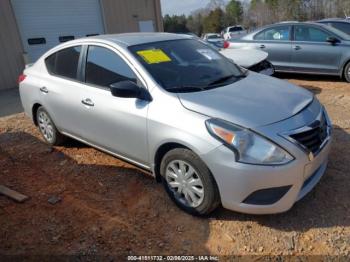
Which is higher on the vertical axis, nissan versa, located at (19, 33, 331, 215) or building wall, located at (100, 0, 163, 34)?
building wall, located at (100, 0, 163, 34)

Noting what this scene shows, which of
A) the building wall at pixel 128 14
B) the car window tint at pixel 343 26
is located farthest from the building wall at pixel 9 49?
the car window tint at pixel 343 26

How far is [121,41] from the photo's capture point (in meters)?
3.42

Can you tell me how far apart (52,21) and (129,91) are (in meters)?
9.04

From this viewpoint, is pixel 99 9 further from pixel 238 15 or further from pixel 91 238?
pixel 238 15

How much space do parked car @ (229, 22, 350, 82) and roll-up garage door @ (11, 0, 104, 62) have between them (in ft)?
19.8

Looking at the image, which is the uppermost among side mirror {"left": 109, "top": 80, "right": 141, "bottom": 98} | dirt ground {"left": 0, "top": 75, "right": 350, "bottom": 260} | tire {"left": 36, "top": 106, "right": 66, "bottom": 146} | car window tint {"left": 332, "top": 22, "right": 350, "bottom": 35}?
side mirror {"left": 109, "top": 80, "right": 141, "bottom": 98}

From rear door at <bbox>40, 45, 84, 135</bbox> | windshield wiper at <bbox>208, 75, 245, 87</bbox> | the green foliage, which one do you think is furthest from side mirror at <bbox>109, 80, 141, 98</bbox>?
the green foliage

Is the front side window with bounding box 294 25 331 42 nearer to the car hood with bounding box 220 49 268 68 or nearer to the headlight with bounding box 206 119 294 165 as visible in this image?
the car hood with bounding box 220 49 268 68

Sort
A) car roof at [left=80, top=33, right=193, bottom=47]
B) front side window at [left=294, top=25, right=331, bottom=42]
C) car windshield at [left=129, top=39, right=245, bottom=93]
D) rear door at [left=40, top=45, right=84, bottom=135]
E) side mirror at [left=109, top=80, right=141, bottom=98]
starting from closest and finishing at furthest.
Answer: side mirror at [left=109, top=80, right=141, bottom=98] → car windshield at [left=129, top=39, right=245, bottom=93] → car roof at [left=80, top=33, right=193, bottom=47] → rear door at [left=40, top=45, right=84, bottom=135] → front side window at [left=294, top=25, right=331, bottom=42]

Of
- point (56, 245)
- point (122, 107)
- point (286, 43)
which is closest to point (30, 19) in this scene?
point (286, 43)

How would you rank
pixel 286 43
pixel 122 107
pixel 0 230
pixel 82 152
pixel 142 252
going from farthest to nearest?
1. pixel 286 43
2. pixel 82 152
3. pixel 122 107
4. pixel 0 230
5. pixel 142 252

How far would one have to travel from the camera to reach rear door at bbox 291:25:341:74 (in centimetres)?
709

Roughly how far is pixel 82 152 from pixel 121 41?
178cm

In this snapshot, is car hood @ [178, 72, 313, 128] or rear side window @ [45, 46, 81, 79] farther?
rear side window @ [45, 46, 81, 79]
